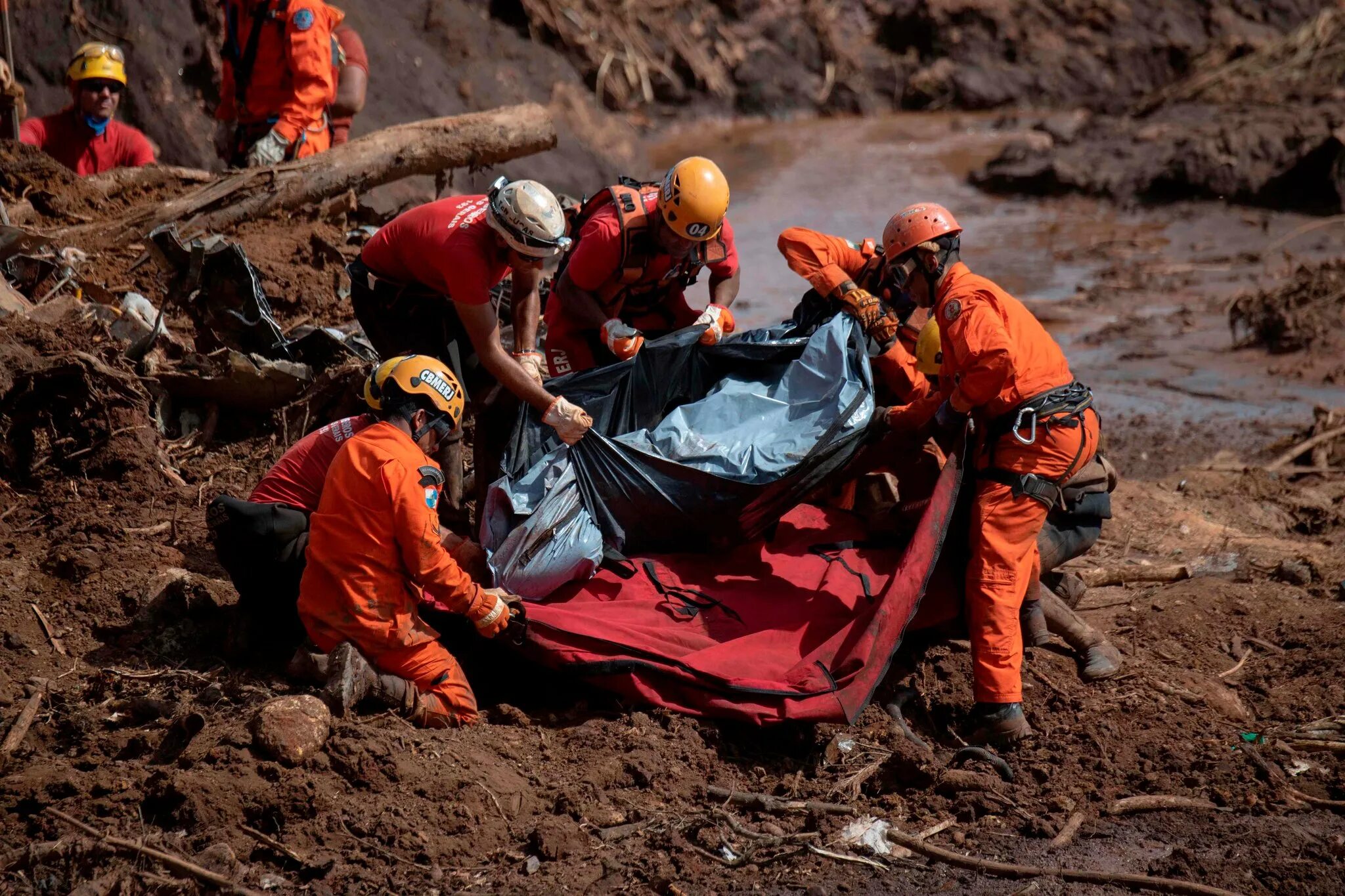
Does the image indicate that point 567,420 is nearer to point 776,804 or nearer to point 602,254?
point 602,254

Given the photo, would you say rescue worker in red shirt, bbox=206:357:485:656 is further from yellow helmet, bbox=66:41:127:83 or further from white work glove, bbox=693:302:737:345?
yellow helmet, bbox=66:41:127:83

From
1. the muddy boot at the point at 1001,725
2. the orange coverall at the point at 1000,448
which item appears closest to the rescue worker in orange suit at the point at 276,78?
the orange coverall at the point at 1000,448

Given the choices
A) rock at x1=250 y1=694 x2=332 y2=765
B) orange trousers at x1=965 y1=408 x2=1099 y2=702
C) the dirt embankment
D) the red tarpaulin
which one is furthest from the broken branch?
the dirt embankment

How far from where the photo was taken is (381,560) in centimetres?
419

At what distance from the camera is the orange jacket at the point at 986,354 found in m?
4.54

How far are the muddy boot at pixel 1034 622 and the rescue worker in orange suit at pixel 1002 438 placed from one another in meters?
0.14

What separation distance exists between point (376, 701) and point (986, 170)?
42.5 feet

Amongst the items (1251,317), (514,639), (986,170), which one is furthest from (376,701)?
(986,170)

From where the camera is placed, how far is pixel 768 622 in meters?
4.71

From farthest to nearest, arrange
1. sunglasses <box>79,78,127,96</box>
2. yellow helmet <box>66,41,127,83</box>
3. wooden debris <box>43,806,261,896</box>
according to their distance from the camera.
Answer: sunglasses <box>79,78,127,96</box> → yellow helmet <box>66,41,127,83</box> → wooden debris <box>43,806,261,896</box>

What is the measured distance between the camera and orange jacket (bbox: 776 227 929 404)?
213 inches

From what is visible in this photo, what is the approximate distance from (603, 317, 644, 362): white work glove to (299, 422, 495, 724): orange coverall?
1.29 meters

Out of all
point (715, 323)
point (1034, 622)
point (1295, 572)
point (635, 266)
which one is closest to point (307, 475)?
point (635, 266)

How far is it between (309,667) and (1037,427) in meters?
2.79
